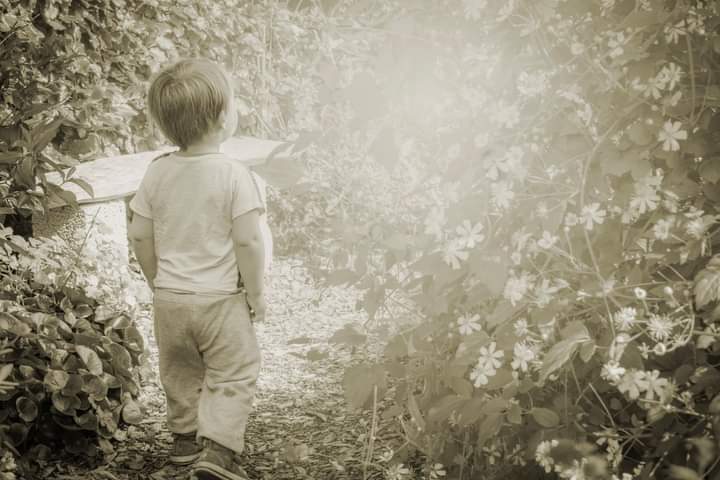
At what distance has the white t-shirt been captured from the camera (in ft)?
7.66

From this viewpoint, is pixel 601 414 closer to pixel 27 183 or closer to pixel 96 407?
pixel 96 407

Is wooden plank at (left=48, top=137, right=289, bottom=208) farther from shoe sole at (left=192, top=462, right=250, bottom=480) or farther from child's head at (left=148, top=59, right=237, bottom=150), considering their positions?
shoe sole at (left=192, top=462, right=250, bottom=480)

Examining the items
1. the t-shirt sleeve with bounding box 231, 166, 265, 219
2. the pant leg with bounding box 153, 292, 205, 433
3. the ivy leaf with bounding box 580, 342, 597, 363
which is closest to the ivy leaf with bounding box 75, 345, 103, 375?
the pant leg with bounding box 153, 292, 205, 433

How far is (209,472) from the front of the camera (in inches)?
89.1

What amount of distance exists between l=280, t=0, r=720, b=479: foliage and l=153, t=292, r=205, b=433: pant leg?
641mm

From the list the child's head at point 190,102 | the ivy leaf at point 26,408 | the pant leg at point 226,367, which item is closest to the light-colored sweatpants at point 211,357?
the pant leg at point 226,367

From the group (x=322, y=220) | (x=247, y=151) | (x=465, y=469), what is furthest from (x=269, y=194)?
(x=465, y=469)

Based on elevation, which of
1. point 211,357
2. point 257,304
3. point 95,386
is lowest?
point 95,386

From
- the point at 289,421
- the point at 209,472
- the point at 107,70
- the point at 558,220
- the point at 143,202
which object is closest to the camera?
the point at 558,220

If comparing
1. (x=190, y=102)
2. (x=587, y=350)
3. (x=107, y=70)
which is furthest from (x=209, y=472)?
(x=107, y=70)

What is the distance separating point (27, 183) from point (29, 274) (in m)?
0.53

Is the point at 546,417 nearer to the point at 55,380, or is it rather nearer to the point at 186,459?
the point at 186,459

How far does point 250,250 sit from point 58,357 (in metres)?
0.70

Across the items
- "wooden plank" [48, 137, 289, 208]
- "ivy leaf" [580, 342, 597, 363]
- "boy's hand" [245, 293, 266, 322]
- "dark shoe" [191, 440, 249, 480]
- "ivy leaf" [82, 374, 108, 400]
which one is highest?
"ivy leaf" [580, 342, 597, 363]
